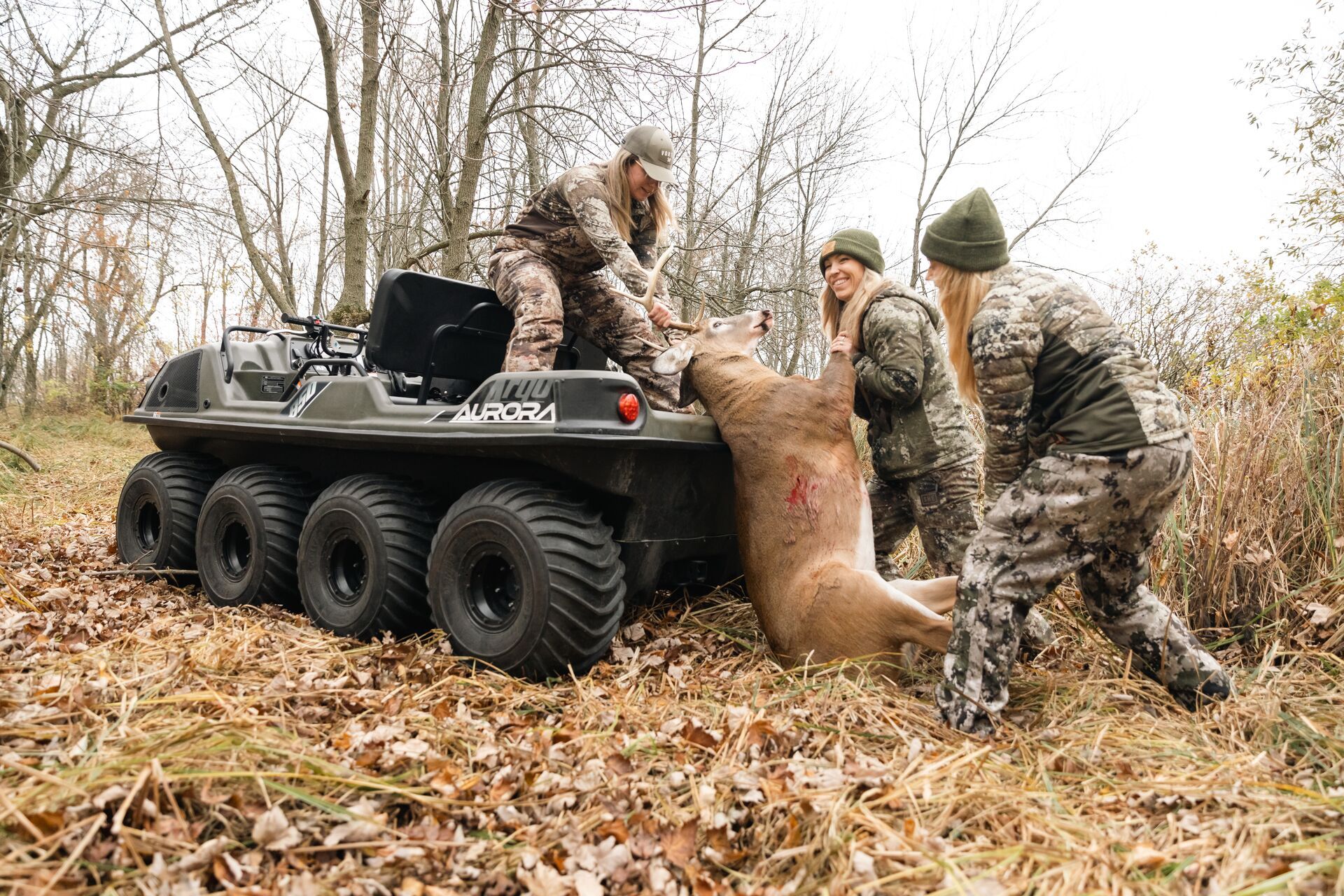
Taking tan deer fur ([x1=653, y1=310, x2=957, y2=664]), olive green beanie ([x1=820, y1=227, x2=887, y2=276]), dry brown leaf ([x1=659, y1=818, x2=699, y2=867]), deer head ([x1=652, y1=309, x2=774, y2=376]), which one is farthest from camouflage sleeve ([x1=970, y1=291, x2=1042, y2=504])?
dry brown leaf ([x1=659, y1=818, x2=699, y2=867])

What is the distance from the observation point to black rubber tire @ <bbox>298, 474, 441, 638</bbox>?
428 centimetres

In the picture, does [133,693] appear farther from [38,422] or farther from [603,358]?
[38,422]

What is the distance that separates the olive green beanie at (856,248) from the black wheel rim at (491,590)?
7.17 ft

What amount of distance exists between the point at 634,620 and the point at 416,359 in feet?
6.22

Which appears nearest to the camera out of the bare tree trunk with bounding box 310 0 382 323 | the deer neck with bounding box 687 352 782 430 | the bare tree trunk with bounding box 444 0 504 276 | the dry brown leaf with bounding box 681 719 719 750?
the dry brown leaf with bounding box 681 719 719 750

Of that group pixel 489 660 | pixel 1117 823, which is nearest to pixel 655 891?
pixel 1117 823

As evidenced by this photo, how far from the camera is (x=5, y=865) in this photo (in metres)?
1.98

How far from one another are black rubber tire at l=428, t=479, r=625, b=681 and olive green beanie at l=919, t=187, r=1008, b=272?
1.89 meters

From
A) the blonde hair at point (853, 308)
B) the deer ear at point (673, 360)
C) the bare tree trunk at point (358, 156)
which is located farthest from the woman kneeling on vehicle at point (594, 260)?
the bare tree trunk at point (358, 156)

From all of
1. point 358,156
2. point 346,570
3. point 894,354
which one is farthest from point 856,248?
point 358,156

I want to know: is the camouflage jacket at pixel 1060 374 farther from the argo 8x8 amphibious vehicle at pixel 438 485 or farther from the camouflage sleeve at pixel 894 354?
the argo 8x8 amphibious vehicle at pixel 438 485

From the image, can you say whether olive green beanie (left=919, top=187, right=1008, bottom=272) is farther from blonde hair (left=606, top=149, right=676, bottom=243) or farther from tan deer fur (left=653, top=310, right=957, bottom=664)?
blonde hair (left=606, top=149, right=676, bottom=243)

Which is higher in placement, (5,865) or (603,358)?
(603,358)

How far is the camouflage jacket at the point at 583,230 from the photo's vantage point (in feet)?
14.9
